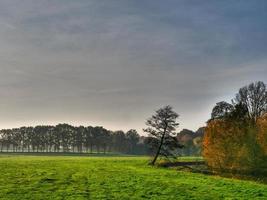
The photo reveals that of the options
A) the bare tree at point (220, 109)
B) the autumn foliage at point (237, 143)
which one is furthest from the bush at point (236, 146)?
the bare tree at point (220, 109)

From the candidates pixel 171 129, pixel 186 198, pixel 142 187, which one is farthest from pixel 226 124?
pixel 186 198

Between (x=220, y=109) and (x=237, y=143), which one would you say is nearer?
(x=237, y=143)

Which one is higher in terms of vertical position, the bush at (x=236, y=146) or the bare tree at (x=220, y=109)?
the bare tree at (x=220, y=109)

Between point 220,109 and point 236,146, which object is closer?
point 236,146

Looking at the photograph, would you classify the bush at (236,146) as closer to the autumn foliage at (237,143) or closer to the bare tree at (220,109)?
the autumn foliage at (237,143)

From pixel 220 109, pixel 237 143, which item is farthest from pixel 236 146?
pixel 220 109

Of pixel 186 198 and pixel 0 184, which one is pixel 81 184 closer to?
pixel 0 184

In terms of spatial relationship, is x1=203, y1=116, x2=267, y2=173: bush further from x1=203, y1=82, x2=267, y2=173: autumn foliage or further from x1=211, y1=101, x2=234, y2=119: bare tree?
x1=211, y1=101, x2=234, y2=119: bare tree

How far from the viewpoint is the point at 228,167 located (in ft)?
260

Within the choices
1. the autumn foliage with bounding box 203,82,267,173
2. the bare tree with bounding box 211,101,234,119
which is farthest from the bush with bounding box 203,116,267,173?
the bare tree with bounding box 211,101,234,119

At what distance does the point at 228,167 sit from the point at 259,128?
950 cm

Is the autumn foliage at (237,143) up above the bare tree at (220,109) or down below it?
below

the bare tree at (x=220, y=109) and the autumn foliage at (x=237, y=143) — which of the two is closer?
the autumn foliage at (x=237, y=143)

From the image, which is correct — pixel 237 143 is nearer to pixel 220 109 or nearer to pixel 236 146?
pixel 236 146
